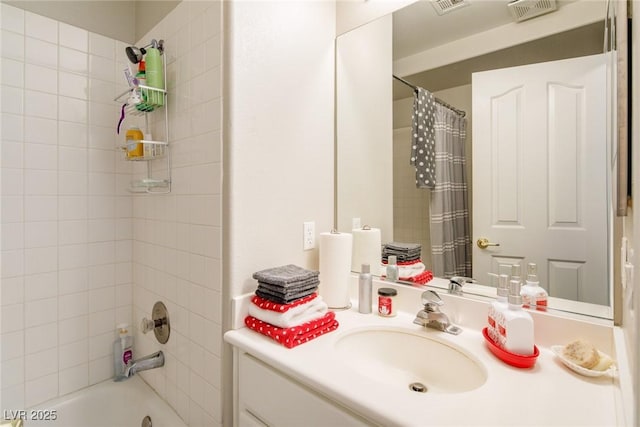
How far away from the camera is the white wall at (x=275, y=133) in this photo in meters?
1.04

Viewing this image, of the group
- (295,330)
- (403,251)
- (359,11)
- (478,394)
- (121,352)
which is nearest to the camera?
(478,394)

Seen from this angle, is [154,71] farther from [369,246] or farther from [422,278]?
[422,278]

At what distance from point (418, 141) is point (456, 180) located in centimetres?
23

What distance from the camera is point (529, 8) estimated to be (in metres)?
1.02

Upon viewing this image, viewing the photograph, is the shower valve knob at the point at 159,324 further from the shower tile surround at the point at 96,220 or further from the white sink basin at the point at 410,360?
the white sink basin at the point at 410,360

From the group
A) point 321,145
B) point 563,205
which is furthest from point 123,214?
point 563,205

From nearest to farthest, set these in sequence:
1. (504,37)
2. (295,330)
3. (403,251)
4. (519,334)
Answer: (519,334), (295,330), (504,37), (403,251)

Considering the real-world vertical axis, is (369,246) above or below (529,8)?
below

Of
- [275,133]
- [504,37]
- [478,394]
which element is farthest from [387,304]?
[504,37]

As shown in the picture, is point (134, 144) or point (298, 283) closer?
point (298, 283)

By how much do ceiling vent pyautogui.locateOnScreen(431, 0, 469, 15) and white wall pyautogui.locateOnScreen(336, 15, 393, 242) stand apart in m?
0.23

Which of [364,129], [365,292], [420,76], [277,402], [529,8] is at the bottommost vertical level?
[277,402]

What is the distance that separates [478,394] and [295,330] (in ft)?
1.63

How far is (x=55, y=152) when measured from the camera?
1360mm
